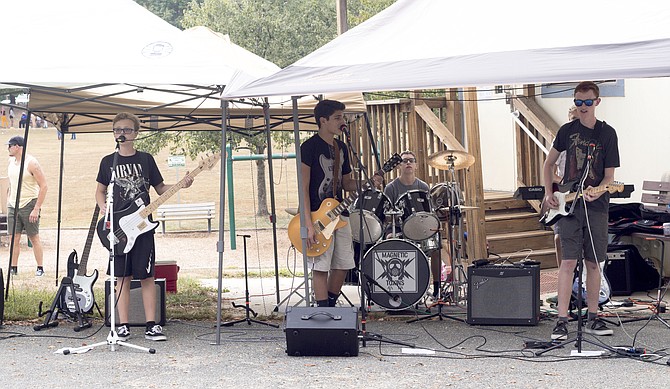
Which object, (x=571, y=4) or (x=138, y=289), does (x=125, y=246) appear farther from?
(x=571, y=4)

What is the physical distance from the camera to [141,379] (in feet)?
21.9

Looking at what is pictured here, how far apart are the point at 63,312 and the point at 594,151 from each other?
186 inches

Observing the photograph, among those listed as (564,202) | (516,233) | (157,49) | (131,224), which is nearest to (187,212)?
(516,233)

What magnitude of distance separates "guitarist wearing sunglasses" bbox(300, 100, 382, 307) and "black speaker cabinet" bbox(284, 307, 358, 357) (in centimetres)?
100

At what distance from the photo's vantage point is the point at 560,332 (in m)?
7.54

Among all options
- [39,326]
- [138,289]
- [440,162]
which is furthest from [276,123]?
[39,326]

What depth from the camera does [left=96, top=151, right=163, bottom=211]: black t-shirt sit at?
7875 mm

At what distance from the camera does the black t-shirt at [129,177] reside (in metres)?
7.88

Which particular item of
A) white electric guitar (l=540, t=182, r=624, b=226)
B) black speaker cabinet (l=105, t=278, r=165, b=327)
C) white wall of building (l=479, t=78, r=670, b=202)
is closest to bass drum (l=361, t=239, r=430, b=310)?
white electric guitar (l=540, t=182, r=624, b=226)

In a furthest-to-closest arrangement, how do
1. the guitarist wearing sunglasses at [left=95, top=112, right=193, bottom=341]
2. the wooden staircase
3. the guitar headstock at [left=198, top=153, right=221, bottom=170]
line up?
the wooden staircase, the guitar headstock at [left=198, top=153, right=221, bottom=170], the guitarist wearing sunglasses at [left=95, top=112, right=193, bottom=341]

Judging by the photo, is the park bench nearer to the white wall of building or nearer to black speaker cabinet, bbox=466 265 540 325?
the white wall of building

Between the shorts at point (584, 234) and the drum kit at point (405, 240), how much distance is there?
1.88 metres

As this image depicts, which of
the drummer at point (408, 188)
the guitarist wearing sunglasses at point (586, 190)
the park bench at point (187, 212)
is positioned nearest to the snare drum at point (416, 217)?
the drummer at point (408, 188)

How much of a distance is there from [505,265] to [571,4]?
2.28 m
